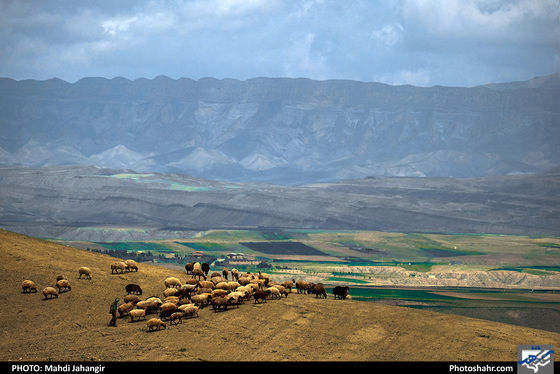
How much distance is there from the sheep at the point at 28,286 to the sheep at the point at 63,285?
126 centimetres

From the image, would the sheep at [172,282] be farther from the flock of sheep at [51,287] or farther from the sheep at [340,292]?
the sheep at [340,292]

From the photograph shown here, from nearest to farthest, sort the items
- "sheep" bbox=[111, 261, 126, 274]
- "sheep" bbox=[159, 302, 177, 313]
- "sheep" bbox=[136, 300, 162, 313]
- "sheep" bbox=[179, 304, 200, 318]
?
"sheep" bbox=[159, 302, 177, 313] < "sheep" bbox=[179, 304, 200, 318] < "sheep" bbox=[136, 300, 162, 313] < "sheep" bbox=[111, 261, 126, 274]

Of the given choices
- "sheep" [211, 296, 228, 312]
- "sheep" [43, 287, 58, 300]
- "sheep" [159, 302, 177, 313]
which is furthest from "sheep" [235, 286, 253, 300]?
"sheep" [43, 287, 58, 300]

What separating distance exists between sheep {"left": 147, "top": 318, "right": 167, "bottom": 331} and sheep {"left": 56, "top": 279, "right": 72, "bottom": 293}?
892 centimetres

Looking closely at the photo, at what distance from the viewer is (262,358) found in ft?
97.3

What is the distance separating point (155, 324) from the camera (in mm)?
34406

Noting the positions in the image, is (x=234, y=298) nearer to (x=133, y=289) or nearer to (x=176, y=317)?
(x=176, y=317)

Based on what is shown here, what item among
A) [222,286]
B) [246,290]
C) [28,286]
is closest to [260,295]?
[246,290]

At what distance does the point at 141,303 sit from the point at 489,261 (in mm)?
107109

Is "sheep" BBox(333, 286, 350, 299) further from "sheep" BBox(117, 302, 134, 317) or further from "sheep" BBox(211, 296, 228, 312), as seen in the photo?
→ "sheep" BBox(117, 302, 134, 317)

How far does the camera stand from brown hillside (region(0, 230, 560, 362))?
99.6 ft

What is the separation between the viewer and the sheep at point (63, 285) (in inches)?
1623
